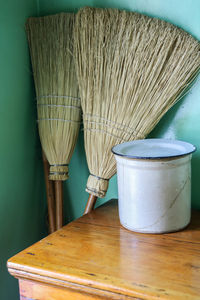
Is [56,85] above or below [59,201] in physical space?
above

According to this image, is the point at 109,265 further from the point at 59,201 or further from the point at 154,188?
the point at 59,201

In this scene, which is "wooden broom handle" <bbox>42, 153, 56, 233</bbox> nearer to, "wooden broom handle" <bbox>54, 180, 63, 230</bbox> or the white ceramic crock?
Result: "wooden broom handle" <bbox>54, 180, 63, 230</bbox>

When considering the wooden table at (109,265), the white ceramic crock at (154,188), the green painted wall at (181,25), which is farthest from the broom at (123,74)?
the wooden table at (109,265)

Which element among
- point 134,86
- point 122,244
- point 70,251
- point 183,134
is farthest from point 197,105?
point 70,251

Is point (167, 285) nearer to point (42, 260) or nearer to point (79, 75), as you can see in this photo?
point (42, 260)

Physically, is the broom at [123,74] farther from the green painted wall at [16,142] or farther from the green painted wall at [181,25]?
the green painted wall at [16,142]

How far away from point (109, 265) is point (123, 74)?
2.16 ft

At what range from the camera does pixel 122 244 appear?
3.59ft

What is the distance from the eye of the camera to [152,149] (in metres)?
1.18

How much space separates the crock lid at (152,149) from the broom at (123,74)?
76 millimetres

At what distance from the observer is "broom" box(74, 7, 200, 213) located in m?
1.25

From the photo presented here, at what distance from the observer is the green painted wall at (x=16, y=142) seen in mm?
1371

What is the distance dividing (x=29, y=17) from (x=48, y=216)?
84 centimetres

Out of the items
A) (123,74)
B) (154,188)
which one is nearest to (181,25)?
(123,74)
